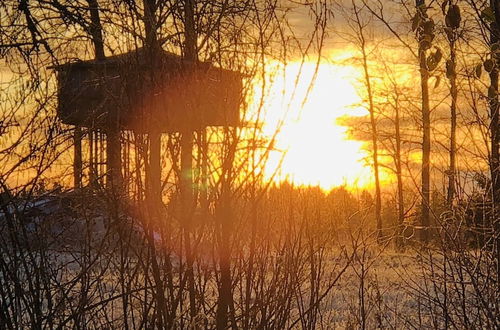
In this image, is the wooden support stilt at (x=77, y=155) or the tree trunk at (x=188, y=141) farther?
the wooden support stilt at (x=77, y=155)

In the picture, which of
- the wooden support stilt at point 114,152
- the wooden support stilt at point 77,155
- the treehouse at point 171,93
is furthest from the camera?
the wooden support stilt at point 77,155

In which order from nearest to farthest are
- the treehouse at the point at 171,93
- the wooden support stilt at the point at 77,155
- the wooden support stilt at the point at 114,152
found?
1. the treehouse at the point at 171,93
2. the wooden support stilt at the point at 114,152
3. the wooden support stilt at the point at 77,155

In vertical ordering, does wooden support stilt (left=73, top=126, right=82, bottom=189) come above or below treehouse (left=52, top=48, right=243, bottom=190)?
below

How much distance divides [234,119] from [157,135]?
0.31 meters

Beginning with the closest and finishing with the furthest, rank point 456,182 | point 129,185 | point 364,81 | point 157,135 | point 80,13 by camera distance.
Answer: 1. point 157,135
2. point 129,185
3. point 456,182
4. point 80,13
5. point 364,81

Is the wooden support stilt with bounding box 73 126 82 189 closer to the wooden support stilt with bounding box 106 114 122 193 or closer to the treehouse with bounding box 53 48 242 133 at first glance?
the wooden support stilt with bounding box 106 114 122 193

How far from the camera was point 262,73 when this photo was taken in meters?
2.57

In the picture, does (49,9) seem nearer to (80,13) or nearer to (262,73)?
(80,13)

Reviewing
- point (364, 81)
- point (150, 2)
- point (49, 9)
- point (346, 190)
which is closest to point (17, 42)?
point (49, 9)

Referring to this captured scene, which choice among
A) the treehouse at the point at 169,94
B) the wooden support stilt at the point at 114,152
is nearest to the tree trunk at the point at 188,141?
the treehouse at the point at 169,94

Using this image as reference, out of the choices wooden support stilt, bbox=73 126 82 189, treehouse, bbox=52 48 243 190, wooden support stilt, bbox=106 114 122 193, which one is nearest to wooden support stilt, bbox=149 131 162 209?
treehouse, bbox=52 48 243 190

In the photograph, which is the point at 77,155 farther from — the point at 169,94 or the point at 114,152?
the point at 169,94

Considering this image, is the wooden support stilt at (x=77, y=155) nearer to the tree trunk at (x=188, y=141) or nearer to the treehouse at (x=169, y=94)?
the treehouse at (x=169, y=94)

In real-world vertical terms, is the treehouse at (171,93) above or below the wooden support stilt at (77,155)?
above
